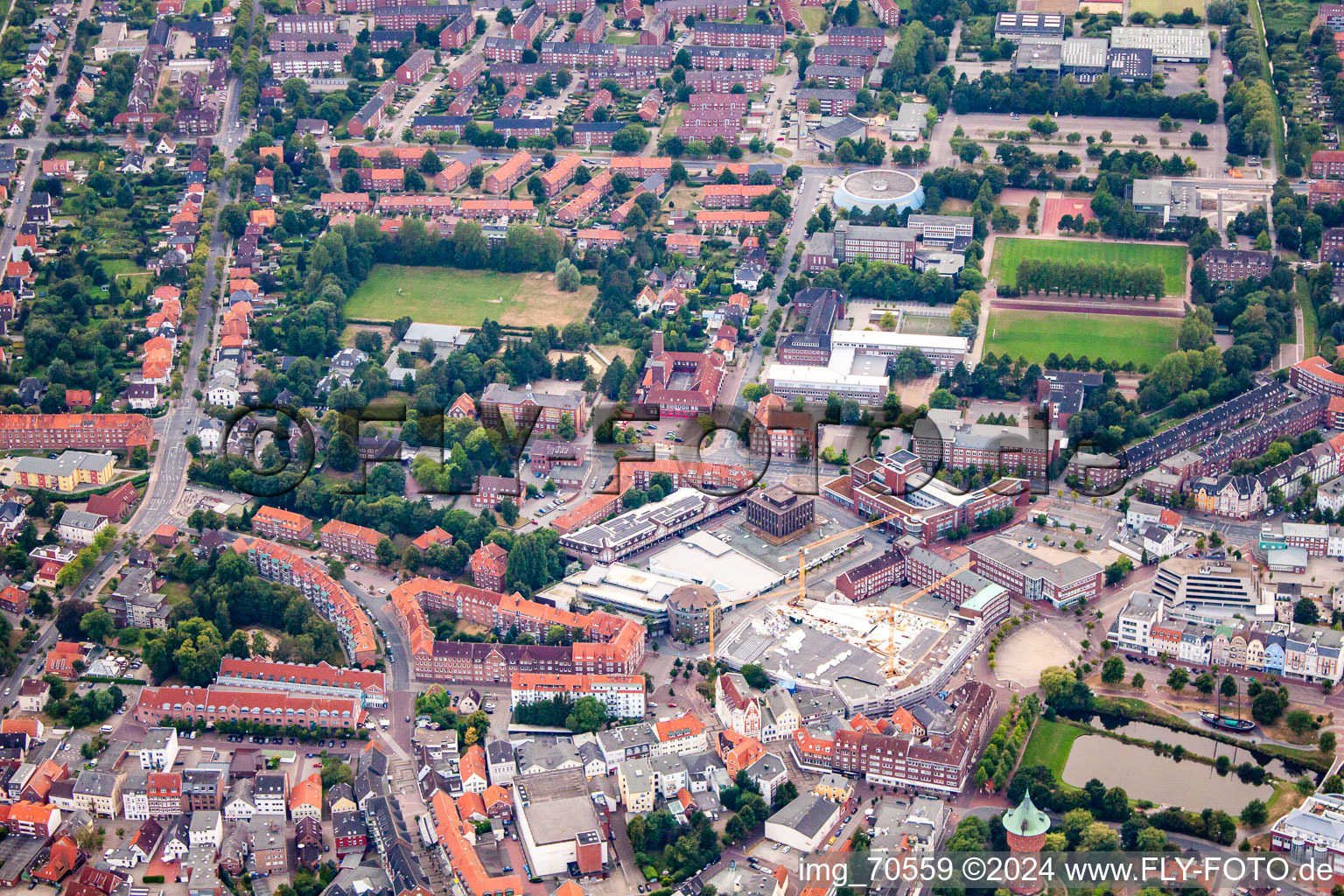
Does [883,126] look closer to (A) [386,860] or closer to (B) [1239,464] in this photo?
(B) [1239,464]

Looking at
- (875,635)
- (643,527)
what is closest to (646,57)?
(643,527)

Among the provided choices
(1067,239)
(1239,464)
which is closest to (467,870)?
(1239,464)

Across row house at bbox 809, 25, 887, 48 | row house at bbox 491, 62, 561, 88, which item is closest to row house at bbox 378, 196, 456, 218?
row house at bbox 491, 62, 561, 88

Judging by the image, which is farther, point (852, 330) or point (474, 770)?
point (852, 330)

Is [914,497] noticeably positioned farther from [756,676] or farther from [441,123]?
[441,123]

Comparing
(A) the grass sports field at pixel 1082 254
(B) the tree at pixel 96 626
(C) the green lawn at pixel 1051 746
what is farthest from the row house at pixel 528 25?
(C) the green lawn at pixel 1051 746

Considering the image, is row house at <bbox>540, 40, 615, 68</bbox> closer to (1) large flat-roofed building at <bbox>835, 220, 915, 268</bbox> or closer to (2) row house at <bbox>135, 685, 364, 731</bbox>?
(1) large flat-roofed building at <bbox>835, 220, 915, 268</bbox>
